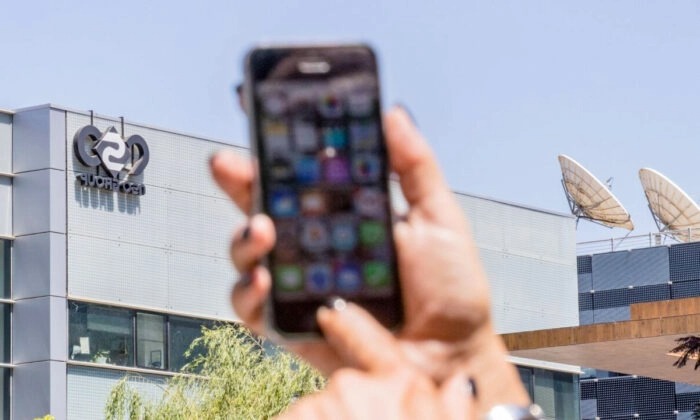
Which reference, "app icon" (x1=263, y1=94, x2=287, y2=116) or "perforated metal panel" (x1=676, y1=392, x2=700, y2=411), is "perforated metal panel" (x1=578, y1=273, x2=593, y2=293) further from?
"app icon" (x1=263, y1=94, x2=287, y2=116)

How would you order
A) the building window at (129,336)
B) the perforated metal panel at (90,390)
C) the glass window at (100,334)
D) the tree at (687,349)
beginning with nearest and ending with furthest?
1. the perforated metal panel at (90,390)
2. the glass window at (100,334)
3. the building window at (129,336)
4. the tree at (687,349)

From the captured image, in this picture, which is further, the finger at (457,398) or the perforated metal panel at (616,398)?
the perforated metal panel at (616,398)

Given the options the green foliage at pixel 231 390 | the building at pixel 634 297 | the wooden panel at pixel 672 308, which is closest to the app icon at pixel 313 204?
the green foliage at pixel 231 390

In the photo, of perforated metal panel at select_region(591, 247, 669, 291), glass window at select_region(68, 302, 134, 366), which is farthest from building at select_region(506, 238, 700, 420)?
glass window at select_region(68, 302, 134, 366)

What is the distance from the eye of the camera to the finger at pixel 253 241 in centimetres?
354

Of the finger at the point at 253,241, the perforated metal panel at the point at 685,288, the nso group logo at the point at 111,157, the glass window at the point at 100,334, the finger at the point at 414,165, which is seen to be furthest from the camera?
the perforated metal panel at the point at 685,288

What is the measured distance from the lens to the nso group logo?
30.7 metres

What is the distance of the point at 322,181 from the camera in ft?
12.0

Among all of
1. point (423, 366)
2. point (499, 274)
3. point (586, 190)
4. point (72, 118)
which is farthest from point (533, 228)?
point (423, 366)

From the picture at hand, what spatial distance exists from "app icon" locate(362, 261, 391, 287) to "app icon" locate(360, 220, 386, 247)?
43mm

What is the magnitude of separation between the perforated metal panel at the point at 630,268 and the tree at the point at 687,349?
3256 cm

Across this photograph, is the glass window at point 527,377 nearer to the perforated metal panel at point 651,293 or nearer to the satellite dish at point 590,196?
the satellite dish at point 590,196

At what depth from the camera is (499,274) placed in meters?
38.6

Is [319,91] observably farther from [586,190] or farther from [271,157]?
[586,190]
